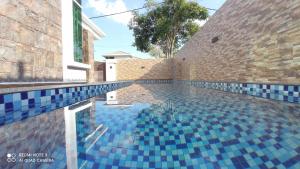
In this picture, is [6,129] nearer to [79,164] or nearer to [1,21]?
[79,164]

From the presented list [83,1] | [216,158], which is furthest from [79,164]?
[83,1]

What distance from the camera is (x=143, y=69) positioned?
14195 mm

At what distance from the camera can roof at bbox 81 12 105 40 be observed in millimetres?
7260

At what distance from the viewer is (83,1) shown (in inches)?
283

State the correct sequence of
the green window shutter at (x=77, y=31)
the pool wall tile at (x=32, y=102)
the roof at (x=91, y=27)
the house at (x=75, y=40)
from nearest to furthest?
the pool wall tile at (x=32, y=102) < the house at (x=75, y=40) < the green window shutter at (x=77, y=31) < the roof at (x=91, y=27)

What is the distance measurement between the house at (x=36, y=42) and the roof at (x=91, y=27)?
2149 millimetres

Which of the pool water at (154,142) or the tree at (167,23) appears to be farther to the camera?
the tree at (167,23)

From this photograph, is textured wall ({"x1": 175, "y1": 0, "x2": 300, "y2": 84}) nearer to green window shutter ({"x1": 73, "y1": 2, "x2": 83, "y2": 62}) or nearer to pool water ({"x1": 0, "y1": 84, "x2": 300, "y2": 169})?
pool water ({"x1": 0, "y1": 84, "x2": 300, "y2": 169})

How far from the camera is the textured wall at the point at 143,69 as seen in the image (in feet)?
46.5

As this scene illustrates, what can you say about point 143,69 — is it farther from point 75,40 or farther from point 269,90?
point 269,90

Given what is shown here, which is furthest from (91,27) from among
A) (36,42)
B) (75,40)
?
(36,42)

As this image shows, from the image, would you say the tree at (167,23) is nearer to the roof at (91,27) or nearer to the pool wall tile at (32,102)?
the roof at (91,27)

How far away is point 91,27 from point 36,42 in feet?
17.2

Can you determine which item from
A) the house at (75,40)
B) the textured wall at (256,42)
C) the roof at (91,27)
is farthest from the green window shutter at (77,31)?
the textured wall at (256,42)
